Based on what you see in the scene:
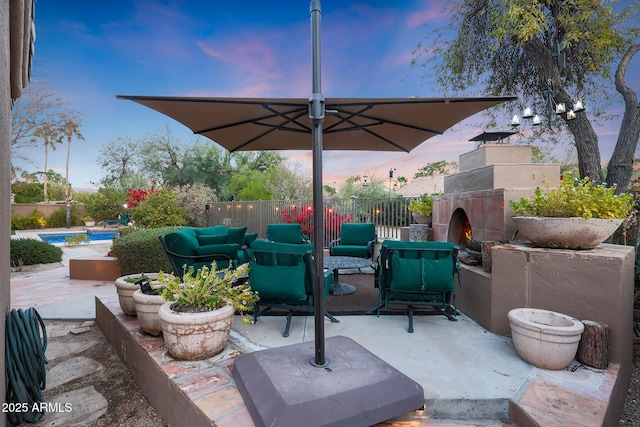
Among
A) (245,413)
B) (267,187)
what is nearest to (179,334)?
(245,413)

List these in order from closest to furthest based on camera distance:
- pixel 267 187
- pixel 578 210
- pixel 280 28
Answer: pixel 578 210
pixel 280 28
pixel 267 187

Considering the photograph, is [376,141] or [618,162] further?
[618,162]

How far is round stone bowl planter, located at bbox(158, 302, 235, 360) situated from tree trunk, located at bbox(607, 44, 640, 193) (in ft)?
28.9

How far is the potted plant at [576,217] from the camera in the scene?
233 centimetres

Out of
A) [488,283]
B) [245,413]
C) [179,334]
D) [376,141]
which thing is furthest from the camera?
[376,141]

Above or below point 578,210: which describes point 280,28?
above

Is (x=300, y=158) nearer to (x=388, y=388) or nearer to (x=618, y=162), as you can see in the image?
(x=618, y=162)

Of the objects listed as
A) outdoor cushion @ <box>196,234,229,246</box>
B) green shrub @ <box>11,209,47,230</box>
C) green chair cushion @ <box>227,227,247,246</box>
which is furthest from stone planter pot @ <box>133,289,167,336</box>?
green shrub @ <box>11,209,47,230</box>

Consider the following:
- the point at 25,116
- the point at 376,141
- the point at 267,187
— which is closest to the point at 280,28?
the point at 267,187

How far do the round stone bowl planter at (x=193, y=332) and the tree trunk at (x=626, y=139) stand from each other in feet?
28.9

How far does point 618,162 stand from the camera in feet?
22.5

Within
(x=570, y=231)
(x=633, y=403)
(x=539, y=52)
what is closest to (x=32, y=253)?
(x=570, y=231)

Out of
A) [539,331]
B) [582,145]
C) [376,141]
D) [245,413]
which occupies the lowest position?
[245,413]

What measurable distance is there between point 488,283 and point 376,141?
1.98 m
